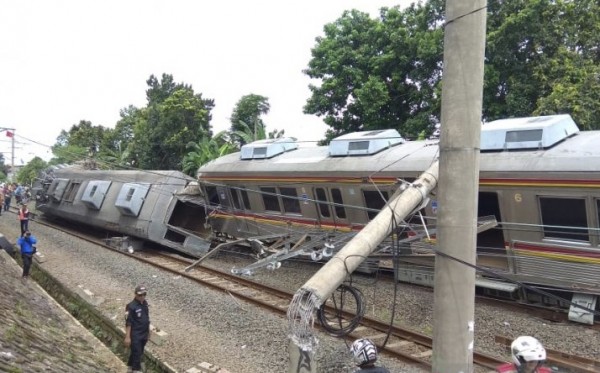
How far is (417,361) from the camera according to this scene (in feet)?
25.2

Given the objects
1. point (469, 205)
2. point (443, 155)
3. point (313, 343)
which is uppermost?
point (443, 155)

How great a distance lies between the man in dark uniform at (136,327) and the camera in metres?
7.26

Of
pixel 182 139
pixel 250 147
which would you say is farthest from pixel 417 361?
pixel 182 139

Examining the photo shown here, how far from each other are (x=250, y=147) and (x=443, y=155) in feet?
46.5

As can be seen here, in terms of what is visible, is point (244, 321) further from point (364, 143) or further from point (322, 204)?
point (364, 143)

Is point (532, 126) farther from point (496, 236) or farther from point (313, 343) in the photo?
point (313, 343)

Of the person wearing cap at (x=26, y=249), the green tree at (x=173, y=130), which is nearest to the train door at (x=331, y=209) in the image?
the person wearing cap at (x=26, y=249)

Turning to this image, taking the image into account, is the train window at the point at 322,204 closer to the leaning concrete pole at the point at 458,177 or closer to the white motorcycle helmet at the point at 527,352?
the leaning concrete pole at the point at 458,177

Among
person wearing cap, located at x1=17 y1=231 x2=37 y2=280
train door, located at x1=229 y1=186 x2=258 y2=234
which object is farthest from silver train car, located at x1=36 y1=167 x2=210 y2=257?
person wearing cap, located at x1=17 y1=231 x2=37 y2=280

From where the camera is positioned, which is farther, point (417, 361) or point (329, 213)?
point (329, 213)

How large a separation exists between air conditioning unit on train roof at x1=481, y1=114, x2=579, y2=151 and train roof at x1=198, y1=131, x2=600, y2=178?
0.43ft

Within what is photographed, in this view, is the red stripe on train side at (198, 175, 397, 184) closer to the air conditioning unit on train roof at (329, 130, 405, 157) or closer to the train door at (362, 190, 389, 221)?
the train door at (362, 190, 389, 221)

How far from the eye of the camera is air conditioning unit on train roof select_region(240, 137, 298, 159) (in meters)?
17.1

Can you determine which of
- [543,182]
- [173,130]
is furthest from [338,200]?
[173,130]
